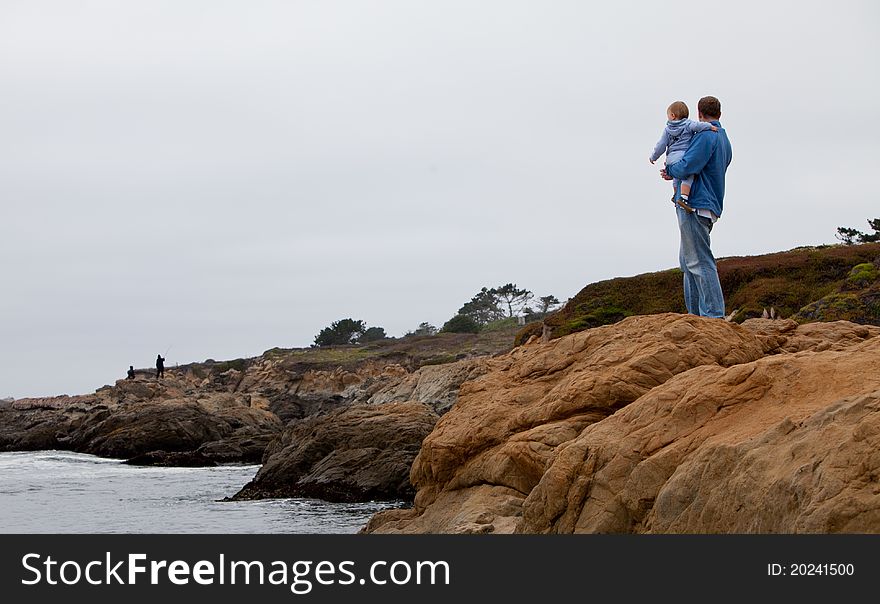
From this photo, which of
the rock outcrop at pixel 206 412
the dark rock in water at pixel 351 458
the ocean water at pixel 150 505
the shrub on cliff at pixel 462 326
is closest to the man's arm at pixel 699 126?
the ocean water at pixel 150 505

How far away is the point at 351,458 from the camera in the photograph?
74.9ft

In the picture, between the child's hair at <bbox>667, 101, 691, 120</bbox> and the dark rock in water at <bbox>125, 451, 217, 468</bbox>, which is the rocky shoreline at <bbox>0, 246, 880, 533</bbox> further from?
the dark rock in water at <bbox>125, 451, 217, 468</bbox>

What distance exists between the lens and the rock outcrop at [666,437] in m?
6.12

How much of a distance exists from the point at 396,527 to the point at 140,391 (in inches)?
1892

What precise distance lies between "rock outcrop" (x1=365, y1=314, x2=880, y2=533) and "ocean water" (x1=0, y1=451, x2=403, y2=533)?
616 cm

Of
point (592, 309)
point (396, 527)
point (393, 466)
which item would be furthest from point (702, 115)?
point (592, 309)

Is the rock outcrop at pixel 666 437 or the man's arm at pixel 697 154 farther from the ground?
the man's arm at pixel 697 154

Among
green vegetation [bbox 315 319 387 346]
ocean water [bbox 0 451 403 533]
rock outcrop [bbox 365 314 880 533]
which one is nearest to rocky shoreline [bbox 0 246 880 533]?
rock outcrop [bbox 365 314 880 533]

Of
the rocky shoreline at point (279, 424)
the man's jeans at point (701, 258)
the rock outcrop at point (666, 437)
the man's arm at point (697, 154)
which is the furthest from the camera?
the rocky shoreline at point (279, 424)

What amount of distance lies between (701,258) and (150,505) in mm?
16410

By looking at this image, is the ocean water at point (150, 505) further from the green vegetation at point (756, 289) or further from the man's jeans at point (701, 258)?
the green vegetation at point (756, 289)

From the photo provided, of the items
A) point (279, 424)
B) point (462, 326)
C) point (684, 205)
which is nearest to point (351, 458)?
point (684, 205)

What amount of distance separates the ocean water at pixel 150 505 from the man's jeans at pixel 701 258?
327 inches

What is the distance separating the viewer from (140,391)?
5631 cm
